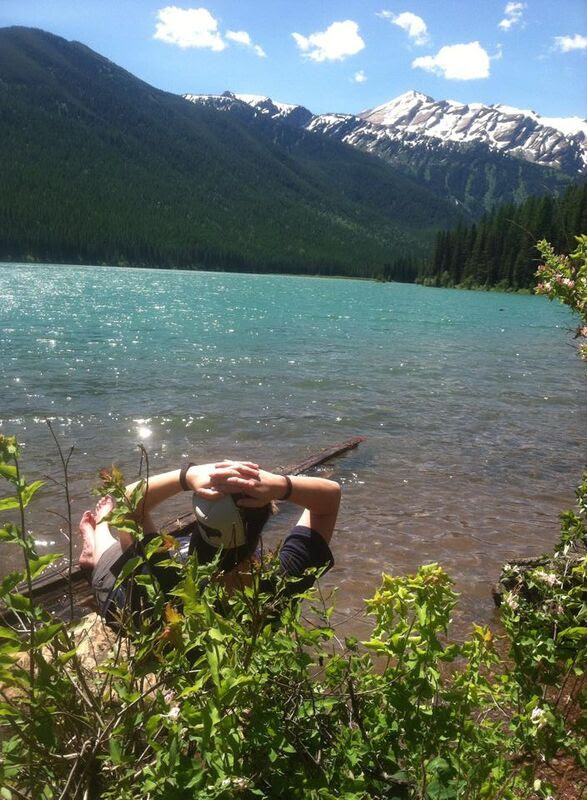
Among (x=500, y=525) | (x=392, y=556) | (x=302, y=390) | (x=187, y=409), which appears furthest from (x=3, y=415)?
(x=500, y=525)

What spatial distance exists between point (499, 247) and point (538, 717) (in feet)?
423

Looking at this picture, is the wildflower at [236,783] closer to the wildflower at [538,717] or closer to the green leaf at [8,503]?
the green leaf at [8,503]

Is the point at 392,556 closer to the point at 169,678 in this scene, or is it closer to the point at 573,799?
the point at 573,799

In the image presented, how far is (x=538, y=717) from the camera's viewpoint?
198 cm

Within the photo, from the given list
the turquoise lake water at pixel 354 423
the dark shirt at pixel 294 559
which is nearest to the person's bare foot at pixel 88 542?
the dark shirt at pixel 294 559

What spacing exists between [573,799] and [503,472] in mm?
7689

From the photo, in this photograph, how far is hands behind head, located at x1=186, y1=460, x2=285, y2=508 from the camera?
2852mm

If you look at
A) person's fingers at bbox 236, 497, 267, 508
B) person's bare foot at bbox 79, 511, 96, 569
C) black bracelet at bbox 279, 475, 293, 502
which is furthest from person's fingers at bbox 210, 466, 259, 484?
person's bare foot at bbox 79, 511, 96, 569

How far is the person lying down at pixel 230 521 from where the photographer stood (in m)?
2.87

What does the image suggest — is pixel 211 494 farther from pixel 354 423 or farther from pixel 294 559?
pixel 354 423

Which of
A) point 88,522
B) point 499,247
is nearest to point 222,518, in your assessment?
point 88,522

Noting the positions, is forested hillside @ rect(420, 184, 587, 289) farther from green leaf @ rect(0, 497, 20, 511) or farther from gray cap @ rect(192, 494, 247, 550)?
green leaf @ rect(0, 497, 20, 511)

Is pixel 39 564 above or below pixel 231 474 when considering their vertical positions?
above

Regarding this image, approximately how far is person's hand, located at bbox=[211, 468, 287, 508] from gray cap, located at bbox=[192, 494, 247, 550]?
0.17 feet
